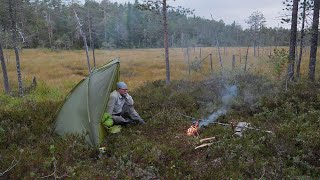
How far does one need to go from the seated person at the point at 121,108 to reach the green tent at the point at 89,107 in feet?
0.74

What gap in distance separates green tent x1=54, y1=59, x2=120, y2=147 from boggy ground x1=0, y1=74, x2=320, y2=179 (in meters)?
0.31

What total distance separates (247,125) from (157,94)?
4467 millimetres

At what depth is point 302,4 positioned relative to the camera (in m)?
19.2

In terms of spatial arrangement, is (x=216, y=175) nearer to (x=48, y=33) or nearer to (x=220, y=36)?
(x=48, y=33)

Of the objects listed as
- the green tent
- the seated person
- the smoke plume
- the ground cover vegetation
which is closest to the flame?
the ground cover vegetation

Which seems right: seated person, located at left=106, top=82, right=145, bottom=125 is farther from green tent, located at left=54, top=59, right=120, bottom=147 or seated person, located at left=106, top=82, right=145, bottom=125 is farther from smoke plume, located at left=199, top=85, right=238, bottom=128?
smoke plume, located at left=199, top=85, right=238, bottom=128

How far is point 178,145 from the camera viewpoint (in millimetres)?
7297

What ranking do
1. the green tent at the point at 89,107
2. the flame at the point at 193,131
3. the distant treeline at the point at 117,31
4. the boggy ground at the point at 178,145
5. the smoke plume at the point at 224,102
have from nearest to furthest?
the boggy ground at the point at 178,145
the green tent at the point at 89,107
the flame at the point at 193,131
the smoke plume at the point at 224,102
the distant treeline at the point at 117,31

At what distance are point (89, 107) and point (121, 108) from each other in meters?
1.05

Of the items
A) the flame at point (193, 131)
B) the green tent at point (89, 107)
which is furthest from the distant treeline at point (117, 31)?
the flame at point (193, 131)

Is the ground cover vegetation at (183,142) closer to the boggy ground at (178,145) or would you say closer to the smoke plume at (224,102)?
the boggy ground at (178,145)

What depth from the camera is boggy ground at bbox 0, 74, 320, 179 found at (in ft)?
18.8

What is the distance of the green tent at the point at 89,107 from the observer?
Result: 7449 millimetres

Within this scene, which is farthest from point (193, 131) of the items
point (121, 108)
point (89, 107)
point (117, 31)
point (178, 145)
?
point (117, 31)
